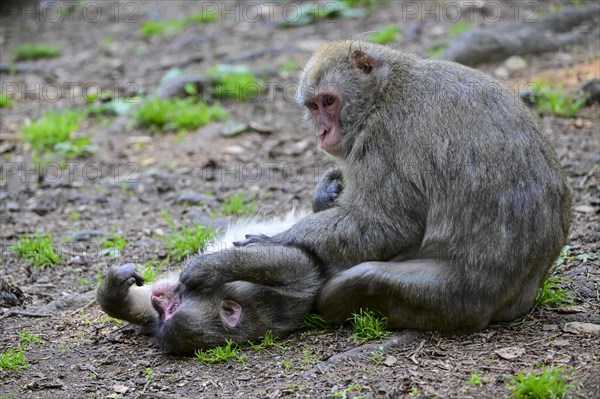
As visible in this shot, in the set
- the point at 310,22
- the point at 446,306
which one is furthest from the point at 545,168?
the point at 310,22

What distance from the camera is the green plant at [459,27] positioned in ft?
40.2

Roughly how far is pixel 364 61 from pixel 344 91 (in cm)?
26

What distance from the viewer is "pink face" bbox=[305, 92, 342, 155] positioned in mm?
6027

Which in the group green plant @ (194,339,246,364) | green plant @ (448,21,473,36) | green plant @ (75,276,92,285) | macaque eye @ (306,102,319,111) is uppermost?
green plant @ (448,21,473,36)

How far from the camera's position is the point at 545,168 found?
5.46 m

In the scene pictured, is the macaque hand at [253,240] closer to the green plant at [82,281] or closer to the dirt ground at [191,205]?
the dirt ground at [191,205]

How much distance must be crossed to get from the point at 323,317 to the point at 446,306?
91cm

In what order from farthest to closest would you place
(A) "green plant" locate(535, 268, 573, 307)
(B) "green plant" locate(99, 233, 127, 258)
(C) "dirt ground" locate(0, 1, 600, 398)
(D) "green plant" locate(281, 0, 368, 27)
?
1. (D) "green plant" locate(281, 0, 368, 27)
2. (B) "green plant" locate(99, 233, 127, 258)
3. (A) "green plant" locate(535, 268, 573, 307)
4. (C) "dirt ground" locate(0, 1, 600, 398)

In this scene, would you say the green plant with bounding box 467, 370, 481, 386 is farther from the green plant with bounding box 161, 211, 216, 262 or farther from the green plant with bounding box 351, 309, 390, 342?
the green plant with bounding box 161, 211, 216, 262

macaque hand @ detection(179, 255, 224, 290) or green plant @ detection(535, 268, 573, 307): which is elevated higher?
macaque hand @ detection(179, 255, 224, 290)

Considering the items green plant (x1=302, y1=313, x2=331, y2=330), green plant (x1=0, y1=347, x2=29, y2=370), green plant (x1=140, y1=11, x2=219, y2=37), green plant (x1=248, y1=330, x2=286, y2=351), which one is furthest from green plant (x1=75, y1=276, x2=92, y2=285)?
green plant (x1=140, y1=11, x2=219, y2=37)

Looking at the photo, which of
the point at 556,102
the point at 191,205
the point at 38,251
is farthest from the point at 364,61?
the point at 556,102

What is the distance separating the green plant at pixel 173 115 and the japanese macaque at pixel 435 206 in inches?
195

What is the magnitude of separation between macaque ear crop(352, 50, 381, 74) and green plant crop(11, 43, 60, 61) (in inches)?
366
